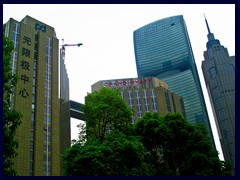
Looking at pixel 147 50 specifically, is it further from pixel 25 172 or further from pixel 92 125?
pixel 92 125

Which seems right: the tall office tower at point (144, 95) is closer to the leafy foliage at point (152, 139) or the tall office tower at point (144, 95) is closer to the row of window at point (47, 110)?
the row of window at point (47, 110)

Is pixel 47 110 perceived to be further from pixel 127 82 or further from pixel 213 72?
pixel 213 72

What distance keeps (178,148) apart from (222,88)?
113 metres

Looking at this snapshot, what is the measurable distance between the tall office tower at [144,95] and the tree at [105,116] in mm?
51971

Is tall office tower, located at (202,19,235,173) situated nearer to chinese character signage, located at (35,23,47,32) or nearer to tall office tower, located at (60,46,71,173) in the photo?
tall office tower, located at (60,46,71,173)

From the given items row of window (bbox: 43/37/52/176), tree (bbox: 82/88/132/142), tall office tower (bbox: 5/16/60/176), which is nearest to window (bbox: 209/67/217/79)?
tall office tower (bbox: 5/16/60/176)

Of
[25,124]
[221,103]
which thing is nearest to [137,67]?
[221,103]

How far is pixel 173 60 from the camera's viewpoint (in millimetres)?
123438

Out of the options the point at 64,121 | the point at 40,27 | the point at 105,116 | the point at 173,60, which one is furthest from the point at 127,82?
the point at 105,116

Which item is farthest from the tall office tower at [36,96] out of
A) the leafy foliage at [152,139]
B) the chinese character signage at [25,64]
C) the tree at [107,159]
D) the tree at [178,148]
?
the tree at [107,159]

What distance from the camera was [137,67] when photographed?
127 meters

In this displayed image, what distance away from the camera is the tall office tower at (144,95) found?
236 feet

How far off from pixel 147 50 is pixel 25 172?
99.5 meters

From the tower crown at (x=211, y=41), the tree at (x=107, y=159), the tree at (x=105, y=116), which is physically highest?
the tower crown at (x=211, y=41)
